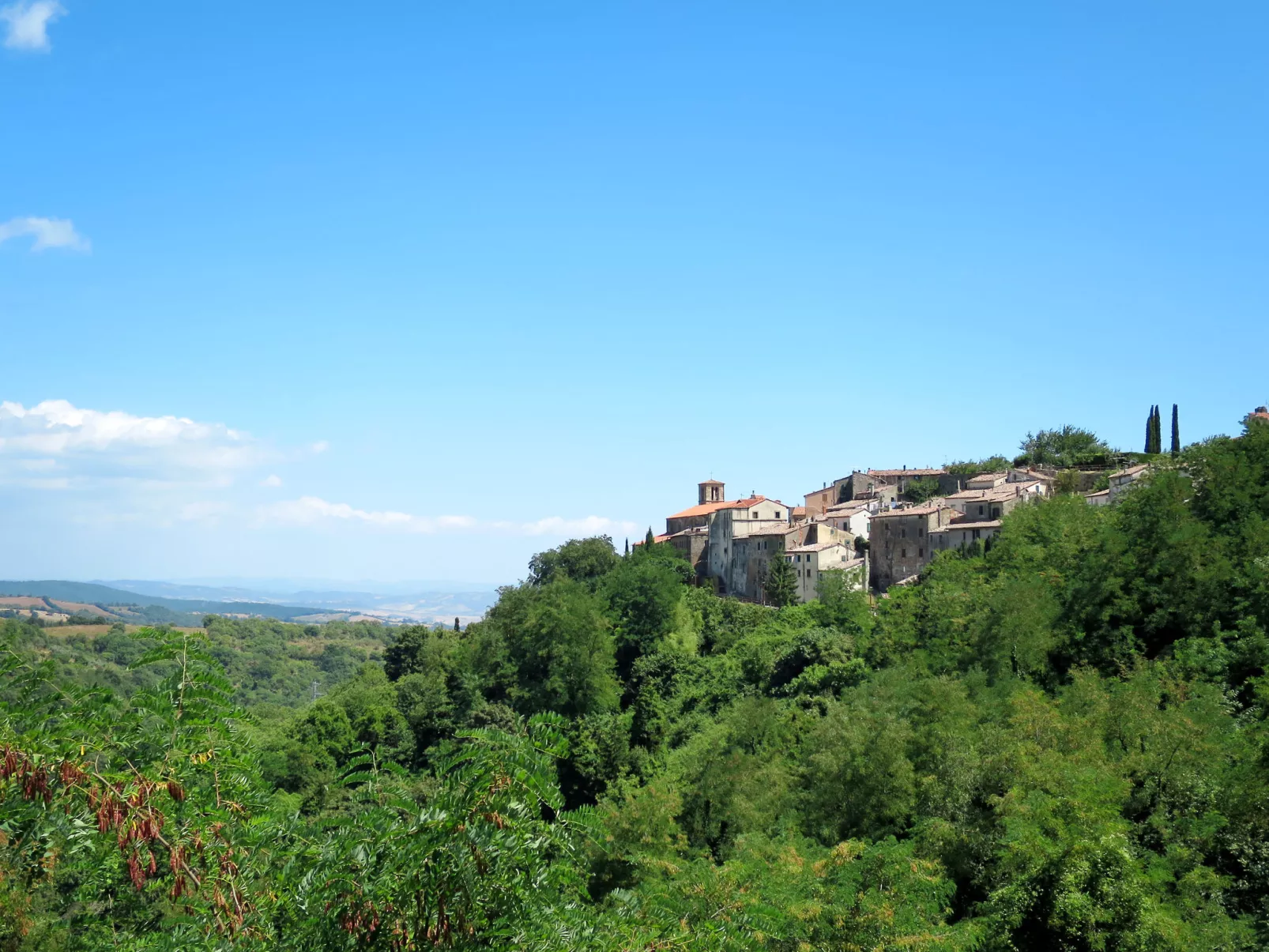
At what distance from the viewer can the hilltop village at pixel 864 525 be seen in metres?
69.8

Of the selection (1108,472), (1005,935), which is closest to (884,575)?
(1108,472)

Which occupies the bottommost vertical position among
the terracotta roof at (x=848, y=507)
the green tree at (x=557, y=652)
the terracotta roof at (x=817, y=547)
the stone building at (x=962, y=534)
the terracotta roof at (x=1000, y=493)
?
the green tree at (x=557, y=652)

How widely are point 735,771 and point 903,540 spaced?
38.1 metres

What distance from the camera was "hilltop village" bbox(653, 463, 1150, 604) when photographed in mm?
69750

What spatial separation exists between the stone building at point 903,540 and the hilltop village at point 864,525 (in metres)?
0.06

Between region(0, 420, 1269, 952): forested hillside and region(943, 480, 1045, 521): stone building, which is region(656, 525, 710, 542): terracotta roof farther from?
region(943, 480, 1045, 521): stone building

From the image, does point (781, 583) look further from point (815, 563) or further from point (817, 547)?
point (817, 547)

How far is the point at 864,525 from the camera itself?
8081 centimetres

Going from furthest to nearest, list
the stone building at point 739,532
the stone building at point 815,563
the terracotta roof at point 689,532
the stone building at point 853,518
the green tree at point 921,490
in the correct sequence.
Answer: the terracotta roof at point 689,532, the green tree at point 921,490, the stone building at point 739,532, the stone building at point 853,518, the stone building at point 815,563

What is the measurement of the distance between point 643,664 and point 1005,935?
46.1 m

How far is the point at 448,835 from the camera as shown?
22.8ft

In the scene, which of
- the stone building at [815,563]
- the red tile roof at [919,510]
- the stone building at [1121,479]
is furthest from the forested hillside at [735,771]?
the stone building at [1121,479]

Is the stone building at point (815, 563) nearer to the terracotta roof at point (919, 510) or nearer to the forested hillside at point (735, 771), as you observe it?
the terracotta roof at point (919, 510)

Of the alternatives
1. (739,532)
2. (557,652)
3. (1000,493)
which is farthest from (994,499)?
(557,652)
